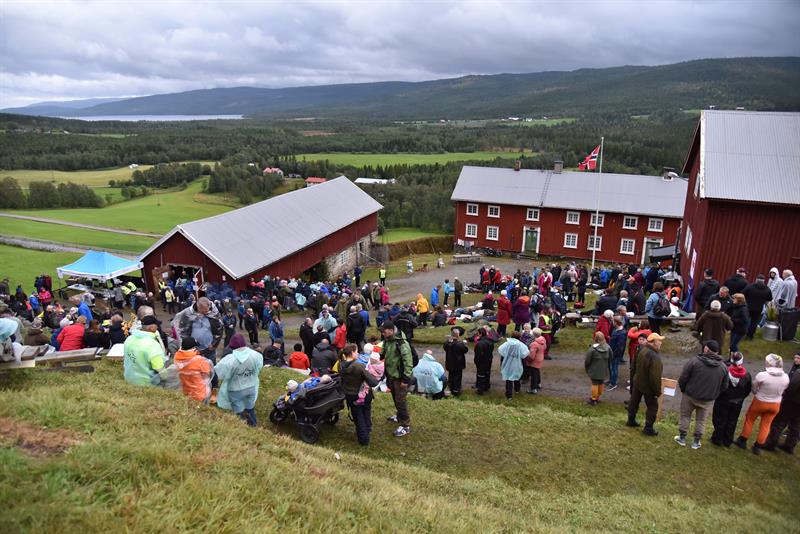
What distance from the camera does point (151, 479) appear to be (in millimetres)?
5160

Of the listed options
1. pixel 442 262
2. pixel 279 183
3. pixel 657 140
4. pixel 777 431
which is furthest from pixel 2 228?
pixel 657 140

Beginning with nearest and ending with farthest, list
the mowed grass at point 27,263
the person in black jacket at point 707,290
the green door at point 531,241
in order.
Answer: the person in black jacket at point 707,290
the mowed grass at point 27,263
the green door at point 531,241

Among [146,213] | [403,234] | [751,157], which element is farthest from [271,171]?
[751,157]

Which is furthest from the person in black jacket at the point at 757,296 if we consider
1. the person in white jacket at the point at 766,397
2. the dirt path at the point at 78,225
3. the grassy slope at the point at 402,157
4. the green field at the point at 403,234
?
the grassy slope at the point at 402,157

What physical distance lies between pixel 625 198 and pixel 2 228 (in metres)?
57.9

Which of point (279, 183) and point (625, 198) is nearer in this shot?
point (625, 198)

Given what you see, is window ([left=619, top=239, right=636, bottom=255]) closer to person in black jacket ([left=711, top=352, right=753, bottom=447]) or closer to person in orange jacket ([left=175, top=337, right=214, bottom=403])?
person in black jacket ([left=711, top=352, right=753, bottom=447])

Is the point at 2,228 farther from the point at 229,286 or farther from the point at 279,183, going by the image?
the point at 229,286

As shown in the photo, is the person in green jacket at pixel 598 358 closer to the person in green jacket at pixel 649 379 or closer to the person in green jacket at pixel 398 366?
the person in green jacket at pixel 649 379

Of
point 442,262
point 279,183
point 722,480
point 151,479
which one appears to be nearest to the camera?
point 151,479

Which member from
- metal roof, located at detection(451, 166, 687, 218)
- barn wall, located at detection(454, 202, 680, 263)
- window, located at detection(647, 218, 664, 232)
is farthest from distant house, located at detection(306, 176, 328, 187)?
window, located at detection(647, 218, 664, 232)

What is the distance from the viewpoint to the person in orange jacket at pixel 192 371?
27.5ft

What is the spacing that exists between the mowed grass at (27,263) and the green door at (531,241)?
1327 inches

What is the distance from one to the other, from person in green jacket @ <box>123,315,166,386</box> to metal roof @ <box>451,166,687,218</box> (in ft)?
121
